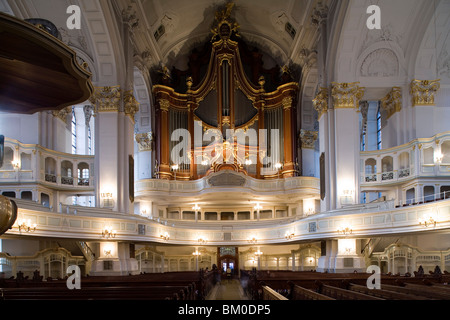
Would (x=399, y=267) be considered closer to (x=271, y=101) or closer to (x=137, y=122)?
(x=271, y=101)

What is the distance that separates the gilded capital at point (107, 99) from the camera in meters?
24.1

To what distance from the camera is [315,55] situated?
28.6 meters

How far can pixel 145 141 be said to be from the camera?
1287 inches

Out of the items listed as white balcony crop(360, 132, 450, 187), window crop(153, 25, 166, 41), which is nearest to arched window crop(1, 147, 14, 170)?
window crop(153, 25, 166, 41)

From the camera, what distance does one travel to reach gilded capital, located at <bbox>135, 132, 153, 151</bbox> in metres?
32.4

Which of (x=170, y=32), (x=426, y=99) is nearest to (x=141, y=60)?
(x=170, y=32)

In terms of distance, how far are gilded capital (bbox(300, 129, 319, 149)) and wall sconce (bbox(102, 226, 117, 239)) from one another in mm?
15972

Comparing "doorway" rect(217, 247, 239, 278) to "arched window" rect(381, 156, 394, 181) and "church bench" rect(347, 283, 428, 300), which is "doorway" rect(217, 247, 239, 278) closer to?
"arched window" rect(381, 156, 394, 181)

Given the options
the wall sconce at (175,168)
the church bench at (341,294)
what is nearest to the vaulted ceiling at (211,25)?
the wall sconce at (175,168)

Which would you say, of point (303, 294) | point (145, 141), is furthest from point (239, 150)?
point (303, 294)

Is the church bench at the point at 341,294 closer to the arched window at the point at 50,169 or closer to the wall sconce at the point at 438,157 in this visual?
the wall sconce at the point at 438,157

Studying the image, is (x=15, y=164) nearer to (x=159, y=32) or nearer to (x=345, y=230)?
(x=159, y=32)

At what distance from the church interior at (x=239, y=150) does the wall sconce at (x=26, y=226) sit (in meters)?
0.14
